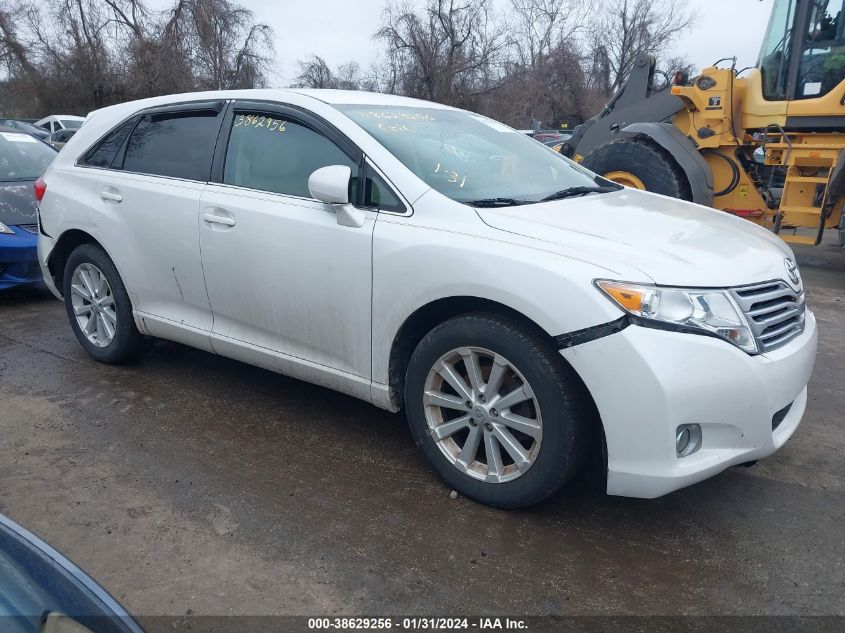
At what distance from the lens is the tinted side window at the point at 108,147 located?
4.39 meters

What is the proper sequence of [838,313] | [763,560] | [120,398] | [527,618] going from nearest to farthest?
[527,618]
[763,560]
[120,398]
[838,313]

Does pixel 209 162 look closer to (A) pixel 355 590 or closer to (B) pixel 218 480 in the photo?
(B) pixel 218 480

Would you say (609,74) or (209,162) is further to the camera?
(609,74)

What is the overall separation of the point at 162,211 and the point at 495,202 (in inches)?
77.7

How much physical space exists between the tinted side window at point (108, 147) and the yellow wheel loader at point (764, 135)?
563 cm

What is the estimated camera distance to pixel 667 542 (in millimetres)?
2777

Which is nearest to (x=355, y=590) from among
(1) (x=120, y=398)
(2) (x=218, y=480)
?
(2) (x=218, y=480)

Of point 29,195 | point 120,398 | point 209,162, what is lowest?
point 120,398

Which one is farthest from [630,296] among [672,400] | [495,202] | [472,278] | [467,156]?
[467,156]

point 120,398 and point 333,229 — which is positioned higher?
point 333,229

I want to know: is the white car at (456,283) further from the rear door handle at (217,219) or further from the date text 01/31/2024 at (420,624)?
the date text 01/31/2024 at (420,624)

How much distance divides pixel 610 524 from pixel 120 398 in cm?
288

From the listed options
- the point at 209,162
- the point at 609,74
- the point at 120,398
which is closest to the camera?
the point at 209,162

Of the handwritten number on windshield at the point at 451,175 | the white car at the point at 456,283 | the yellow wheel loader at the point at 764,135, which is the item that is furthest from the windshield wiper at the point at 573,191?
the yellow wheel loader at the point at 764,135
